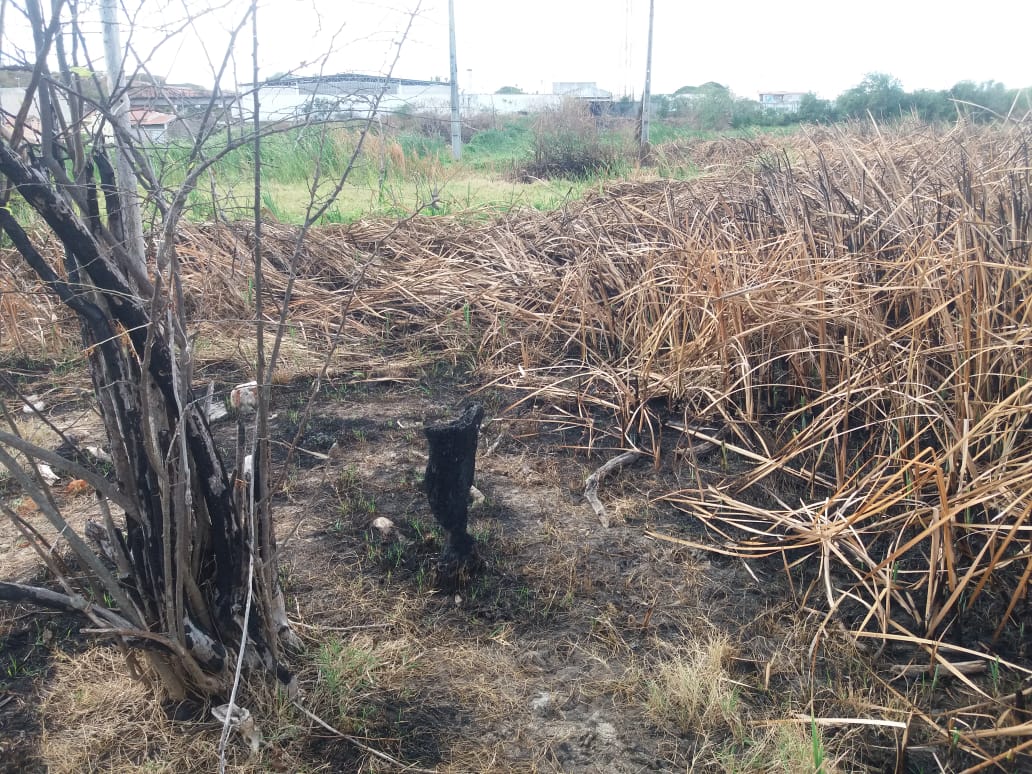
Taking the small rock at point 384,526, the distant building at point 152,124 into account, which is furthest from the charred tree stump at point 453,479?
the distant building at point 152,124

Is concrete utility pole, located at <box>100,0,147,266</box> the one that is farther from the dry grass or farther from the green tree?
the green tree

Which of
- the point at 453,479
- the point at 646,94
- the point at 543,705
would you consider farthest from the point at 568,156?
the point at 543,705

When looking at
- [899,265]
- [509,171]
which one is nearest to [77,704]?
[899,265]

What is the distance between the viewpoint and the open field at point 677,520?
1.73 meters

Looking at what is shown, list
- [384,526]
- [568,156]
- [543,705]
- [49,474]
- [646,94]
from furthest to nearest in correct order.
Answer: [646,94], [568,156], [49,474], [384,526], [543,705]

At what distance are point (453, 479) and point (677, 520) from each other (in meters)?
0.91

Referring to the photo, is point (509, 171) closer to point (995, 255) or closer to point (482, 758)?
point (995, 255)

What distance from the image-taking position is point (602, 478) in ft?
9.44

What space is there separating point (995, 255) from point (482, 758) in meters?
2.36

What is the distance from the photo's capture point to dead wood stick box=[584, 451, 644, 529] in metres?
2.64

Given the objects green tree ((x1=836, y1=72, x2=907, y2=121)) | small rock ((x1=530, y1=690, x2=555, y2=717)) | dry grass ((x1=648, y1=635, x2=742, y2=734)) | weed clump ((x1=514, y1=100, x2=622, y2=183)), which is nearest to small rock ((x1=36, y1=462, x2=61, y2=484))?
small rock ((x1=530, y1=690, x2=555, y2=717))

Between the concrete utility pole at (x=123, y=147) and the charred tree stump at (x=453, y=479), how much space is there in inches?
35.0

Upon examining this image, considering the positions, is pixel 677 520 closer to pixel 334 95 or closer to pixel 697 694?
pixel 697 694

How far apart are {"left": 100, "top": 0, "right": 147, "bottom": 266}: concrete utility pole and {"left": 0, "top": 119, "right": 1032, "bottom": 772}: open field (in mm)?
221
